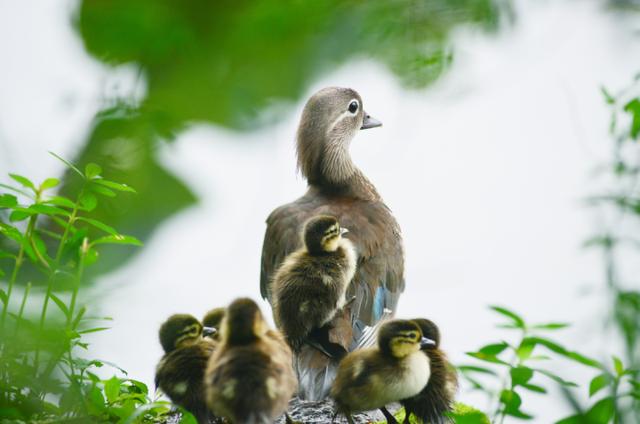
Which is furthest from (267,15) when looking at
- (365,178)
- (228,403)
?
(365,178)

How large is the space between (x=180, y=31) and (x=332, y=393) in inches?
77.7

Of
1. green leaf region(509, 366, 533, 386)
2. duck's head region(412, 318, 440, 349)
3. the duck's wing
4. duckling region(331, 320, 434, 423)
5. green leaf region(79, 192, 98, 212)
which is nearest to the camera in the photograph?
green leaf region(509, 366, 533, 386)

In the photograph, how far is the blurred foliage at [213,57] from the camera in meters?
1.08

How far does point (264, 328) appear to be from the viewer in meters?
2.50

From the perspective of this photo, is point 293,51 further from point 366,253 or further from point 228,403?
point 366,253

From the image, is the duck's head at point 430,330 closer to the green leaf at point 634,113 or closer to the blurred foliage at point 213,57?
the green leaf at point 634,113

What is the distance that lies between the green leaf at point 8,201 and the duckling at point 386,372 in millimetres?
1370

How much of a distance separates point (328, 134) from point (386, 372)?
2.23 m

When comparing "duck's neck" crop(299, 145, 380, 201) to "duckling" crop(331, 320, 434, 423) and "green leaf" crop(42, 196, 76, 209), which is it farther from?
"green leaf" crop(42, 196, 76, 209)

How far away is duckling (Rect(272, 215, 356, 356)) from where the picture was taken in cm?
304

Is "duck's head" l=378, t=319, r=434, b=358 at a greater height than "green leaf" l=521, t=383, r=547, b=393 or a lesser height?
greater

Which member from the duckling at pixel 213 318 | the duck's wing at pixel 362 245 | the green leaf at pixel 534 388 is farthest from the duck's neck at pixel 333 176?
the green leaf at pixel 534 388

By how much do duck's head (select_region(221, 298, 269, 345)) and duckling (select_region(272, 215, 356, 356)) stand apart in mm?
634

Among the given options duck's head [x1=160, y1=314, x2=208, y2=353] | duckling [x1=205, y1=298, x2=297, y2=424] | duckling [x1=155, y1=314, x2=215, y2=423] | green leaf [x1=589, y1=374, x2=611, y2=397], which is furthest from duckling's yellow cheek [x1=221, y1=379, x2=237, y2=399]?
green leaf [x1=589, y1=374, x2=611, y2=397]
